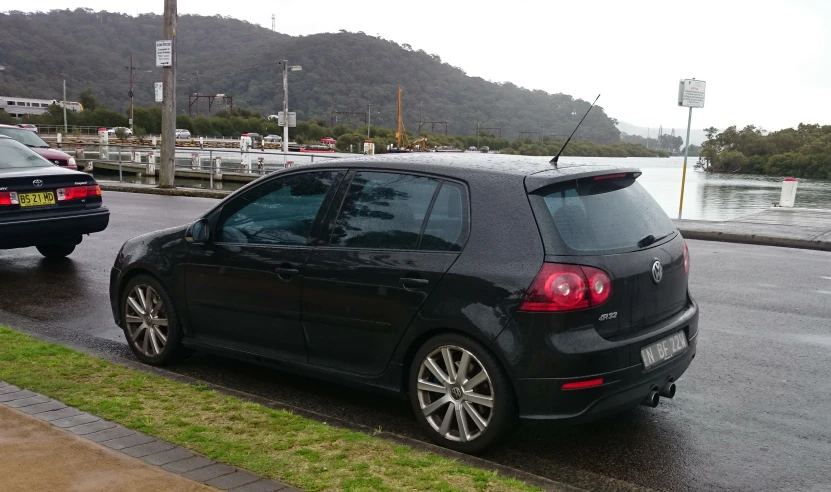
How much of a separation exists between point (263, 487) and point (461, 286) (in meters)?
1.45

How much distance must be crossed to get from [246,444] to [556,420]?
62.9 inches

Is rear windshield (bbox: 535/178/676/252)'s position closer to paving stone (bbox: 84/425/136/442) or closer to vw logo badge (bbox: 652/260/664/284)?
vw logo badge (bbox: 652/260/664/284)

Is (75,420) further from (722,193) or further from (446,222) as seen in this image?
(722,193)

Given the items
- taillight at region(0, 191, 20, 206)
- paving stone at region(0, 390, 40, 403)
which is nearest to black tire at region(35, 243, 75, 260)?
taillight at region(0, 191, 20, 206)

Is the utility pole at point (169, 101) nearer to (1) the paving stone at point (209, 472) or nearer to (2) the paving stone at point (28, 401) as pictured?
(2) the paving stone at point (28, 401)

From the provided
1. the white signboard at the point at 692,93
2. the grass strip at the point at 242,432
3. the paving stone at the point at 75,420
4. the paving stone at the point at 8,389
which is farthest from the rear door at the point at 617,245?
the white signboard at the point at 692,93

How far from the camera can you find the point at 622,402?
4207 mm

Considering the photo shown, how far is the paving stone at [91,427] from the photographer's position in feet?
14.0

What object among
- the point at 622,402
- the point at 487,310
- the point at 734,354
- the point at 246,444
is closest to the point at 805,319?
the point at 734,354

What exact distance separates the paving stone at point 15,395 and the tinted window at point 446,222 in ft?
8.40

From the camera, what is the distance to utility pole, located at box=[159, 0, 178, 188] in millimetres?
23375

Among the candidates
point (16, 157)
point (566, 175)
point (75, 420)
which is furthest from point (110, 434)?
point (16, 157)

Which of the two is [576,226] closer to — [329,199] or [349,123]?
[329,199]

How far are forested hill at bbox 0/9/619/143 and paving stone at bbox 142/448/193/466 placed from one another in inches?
2311
